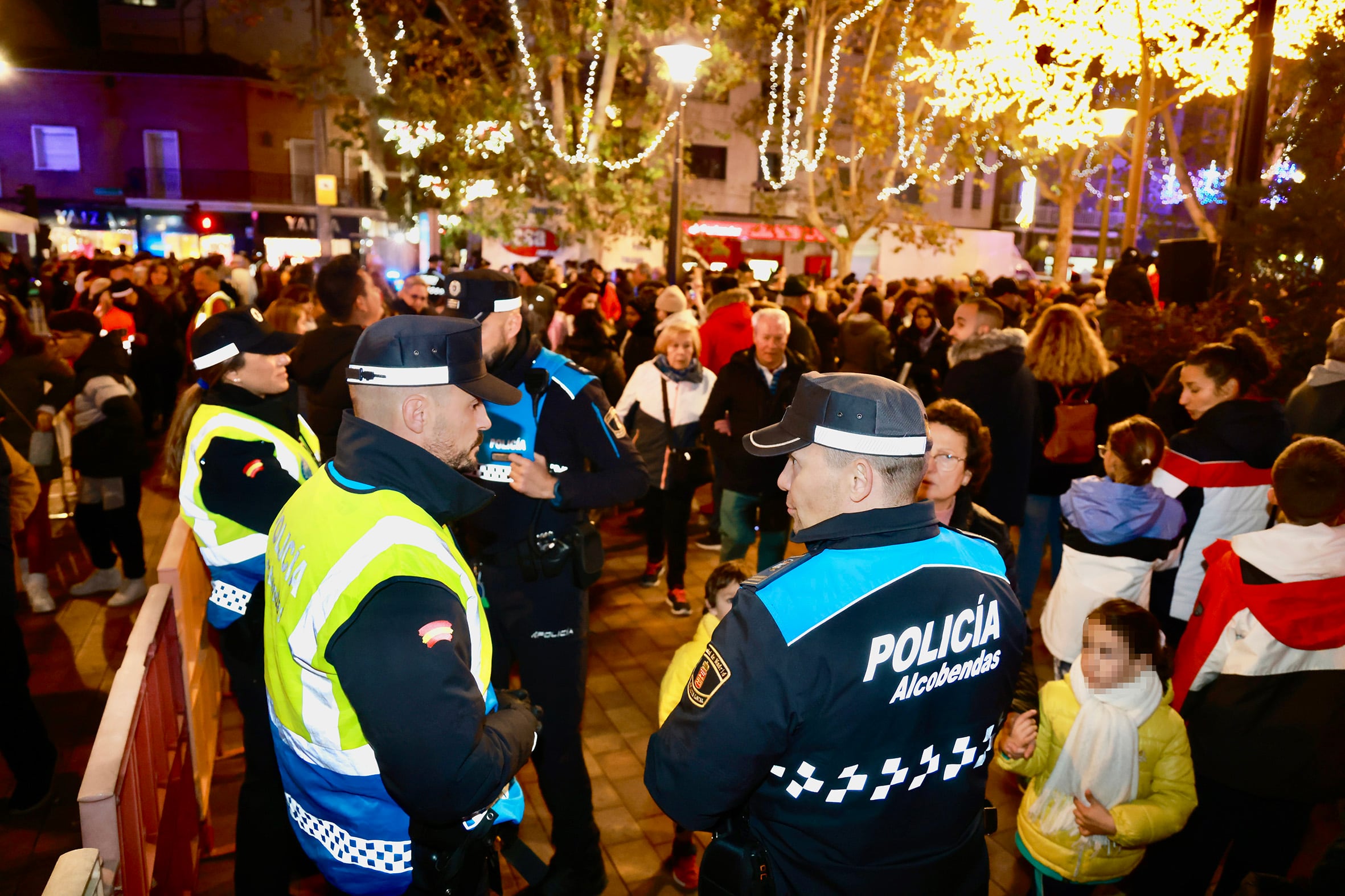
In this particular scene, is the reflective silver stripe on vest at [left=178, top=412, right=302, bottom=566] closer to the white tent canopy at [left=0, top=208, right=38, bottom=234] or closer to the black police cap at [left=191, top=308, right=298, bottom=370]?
the black police cap at [left=191, top=308, right=298, bottom=370]

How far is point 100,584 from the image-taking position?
644 centimetres

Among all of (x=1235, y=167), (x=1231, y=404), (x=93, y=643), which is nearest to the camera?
(x=1231, y=404)

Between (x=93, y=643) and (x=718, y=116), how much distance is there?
106 feet

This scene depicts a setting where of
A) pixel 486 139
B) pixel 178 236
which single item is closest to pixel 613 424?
pixel 486 139

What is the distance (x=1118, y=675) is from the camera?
2898 mm

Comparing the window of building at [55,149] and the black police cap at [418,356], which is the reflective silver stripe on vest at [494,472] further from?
the window of building at [55,149]

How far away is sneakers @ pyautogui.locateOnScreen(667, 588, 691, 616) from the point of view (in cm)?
620

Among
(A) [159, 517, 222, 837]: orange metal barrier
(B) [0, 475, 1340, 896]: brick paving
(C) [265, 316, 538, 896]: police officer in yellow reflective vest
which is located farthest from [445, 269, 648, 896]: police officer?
(A) [159, 517, 222, 837]: orange metal barrier

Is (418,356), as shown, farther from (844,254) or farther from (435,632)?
(844,254)

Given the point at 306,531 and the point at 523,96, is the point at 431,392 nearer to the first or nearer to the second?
the point at 306,531

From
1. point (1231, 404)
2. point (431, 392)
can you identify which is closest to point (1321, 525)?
point (1231, 404)

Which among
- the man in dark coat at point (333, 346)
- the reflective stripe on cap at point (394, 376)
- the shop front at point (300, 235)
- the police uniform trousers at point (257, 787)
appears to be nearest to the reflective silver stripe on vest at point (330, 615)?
the reflective stripe on cap at point (394, 376)

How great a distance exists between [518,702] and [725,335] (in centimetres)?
571

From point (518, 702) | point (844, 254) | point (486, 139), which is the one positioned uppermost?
point (486, 139)
